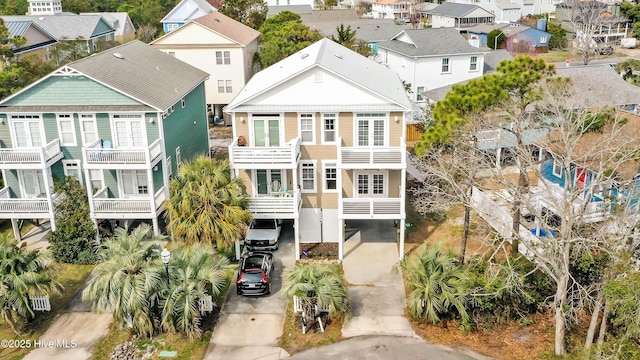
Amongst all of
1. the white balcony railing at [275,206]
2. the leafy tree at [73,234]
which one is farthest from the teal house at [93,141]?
the white balcony railing at [275,206]

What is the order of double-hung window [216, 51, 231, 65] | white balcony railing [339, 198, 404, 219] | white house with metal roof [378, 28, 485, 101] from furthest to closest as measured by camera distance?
1. white house with metal roof [378, 28, 485, 101]
2. double-hung window [216, 51, 231, 65]
3. white balcony railing [339, 198, 404, 219]

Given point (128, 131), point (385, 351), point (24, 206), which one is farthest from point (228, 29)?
point (385, 351)

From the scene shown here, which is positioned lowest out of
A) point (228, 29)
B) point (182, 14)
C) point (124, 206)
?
point (124, 206)

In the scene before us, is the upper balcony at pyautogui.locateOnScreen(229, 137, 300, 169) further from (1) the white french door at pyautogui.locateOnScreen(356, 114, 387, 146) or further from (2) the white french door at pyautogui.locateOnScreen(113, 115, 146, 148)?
(2) the white french door at pyautogui.locateOnScreen(113, 115, 146, 148)

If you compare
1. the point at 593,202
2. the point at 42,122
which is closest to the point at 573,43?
the point at 593,202

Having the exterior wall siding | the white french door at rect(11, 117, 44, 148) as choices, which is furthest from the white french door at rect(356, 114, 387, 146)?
the white french door at rect(11, 117, 44, 148)

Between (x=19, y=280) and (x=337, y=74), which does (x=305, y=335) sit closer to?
(x=19, y=280)
